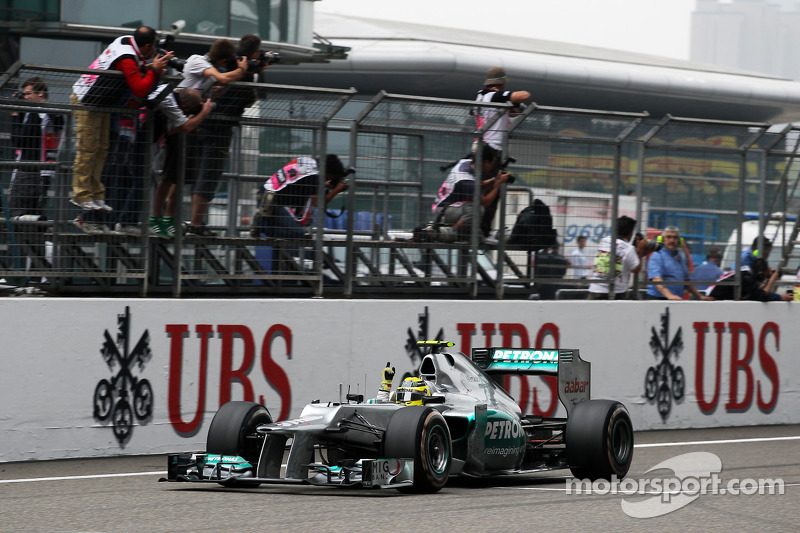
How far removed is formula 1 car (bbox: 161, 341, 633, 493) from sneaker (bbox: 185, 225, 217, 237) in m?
2.81

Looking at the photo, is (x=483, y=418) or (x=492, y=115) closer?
(x=483, y=418)

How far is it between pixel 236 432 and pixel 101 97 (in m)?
3.55

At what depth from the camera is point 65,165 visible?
33.8ft

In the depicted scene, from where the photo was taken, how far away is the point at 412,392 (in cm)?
901

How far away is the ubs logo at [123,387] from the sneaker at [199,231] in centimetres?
105

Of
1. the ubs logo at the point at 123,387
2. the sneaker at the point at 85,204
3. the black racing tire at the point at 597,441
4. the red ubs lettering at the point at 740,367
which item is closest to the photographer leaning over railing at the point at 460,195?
the red ubs lettering at the point at 740,367

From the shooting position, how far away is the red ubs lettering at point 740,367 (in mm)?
14016

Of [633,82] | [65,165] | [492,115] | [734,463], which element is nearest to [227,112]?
[65,165]

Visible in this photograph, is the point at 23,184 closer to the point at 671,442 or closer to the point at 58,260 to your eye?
the point at 58,260

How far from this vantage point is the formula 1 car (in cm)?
807

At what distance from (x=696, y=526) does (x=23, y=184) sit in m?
6.13

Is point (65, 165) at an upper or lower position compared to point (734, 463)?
upper

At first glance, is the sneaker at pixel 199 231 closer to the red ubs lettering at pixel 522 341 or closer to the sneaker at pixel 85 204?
the sneaker at pixel 85 204

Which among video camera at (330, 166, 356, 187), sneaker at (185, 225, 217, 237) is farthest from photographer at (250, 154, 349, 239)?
sneaker at (185, 225, 217, 237)
